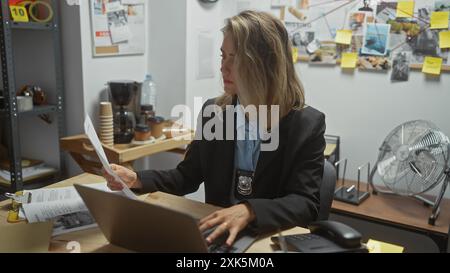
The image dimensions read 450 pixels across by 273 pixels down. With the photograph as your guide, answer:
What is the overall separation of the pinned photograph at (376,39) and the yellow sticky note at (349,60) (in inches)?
2.8

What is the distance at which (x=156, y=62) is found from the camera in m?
2.52

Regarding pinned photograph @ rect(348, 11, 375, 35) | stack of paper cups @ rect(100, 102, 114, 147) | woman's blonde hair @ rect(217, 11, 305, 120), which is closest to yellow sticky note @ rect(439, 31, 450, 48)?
pinned photograph @ rect(348, 11, 375, 35)

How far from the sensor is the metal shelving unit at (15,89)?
5.73ft

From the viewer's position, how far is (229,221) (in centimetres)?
98

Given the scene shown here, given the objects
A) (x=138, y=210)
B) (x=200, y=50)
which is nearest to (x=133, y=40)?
(x=200, y=50)

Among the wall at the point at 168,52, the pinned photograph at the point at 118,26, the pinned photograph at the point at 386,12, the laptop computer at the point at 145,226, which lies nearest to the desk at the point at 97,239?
the laptop computer at the point at 145,226

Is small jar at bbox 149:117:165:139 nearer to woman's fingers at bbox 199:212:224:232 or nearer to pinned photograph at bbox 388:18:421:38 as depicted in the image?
woman's fingers at bbox 199:212:224:232

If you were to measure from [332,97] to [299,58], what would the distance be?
33 centimetres

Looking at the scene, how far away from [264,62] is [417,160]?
1045 millimetres

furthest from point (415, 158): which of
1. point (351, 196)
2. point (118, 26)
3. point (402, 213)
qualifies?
point (118, 26)

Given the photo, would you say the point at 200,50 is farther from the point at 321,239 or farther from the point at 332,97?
the point at 321,239

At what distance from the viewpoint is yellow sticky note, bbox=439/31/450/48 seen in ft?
7.11

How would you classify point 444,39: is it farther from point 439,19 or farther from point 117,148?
point 117,148

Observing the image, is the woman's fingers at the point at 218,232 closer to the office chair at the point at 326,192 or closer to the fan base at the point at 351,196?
the office chair at the point at 326,192
